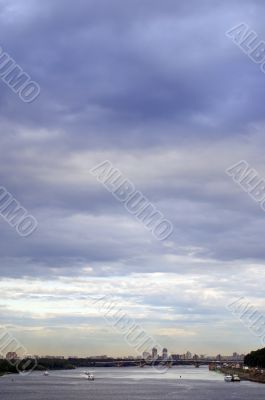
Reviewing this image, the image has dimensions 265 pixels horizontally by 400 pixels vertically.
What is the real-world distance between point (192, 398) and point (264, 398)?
1321cm

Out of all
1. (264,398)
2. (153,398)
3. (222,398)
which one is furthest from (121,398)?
(264,398)

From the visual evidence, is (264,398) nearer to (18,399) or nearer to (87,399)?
(87,399)

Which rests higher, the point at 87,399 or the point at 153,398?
the point at 153,398

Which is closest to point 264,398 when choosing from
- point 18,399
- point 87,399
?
point 87,399

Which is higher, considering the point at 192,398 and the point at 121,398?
the point at 192,398

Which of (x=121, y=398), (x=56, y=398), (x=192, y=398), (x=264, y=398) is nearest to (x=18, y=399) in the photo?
(x=56, y=398)

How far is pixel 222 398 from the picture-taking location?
120062 mm

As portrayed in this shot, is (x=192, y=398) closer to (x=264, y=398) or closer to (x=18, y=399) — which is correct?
(x=264, y=398)

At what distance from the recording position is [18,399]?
387ft

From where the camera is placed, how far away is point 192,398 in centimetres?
12019

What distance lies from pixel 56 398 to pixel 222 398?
3066 centimetres

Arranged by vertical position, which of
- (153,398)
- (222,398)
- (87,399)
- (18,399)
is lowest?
(18,399)

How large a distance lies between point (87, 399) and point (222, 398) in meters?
25.1

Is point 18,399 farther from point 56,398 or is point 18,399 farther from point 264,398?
point 264,398
